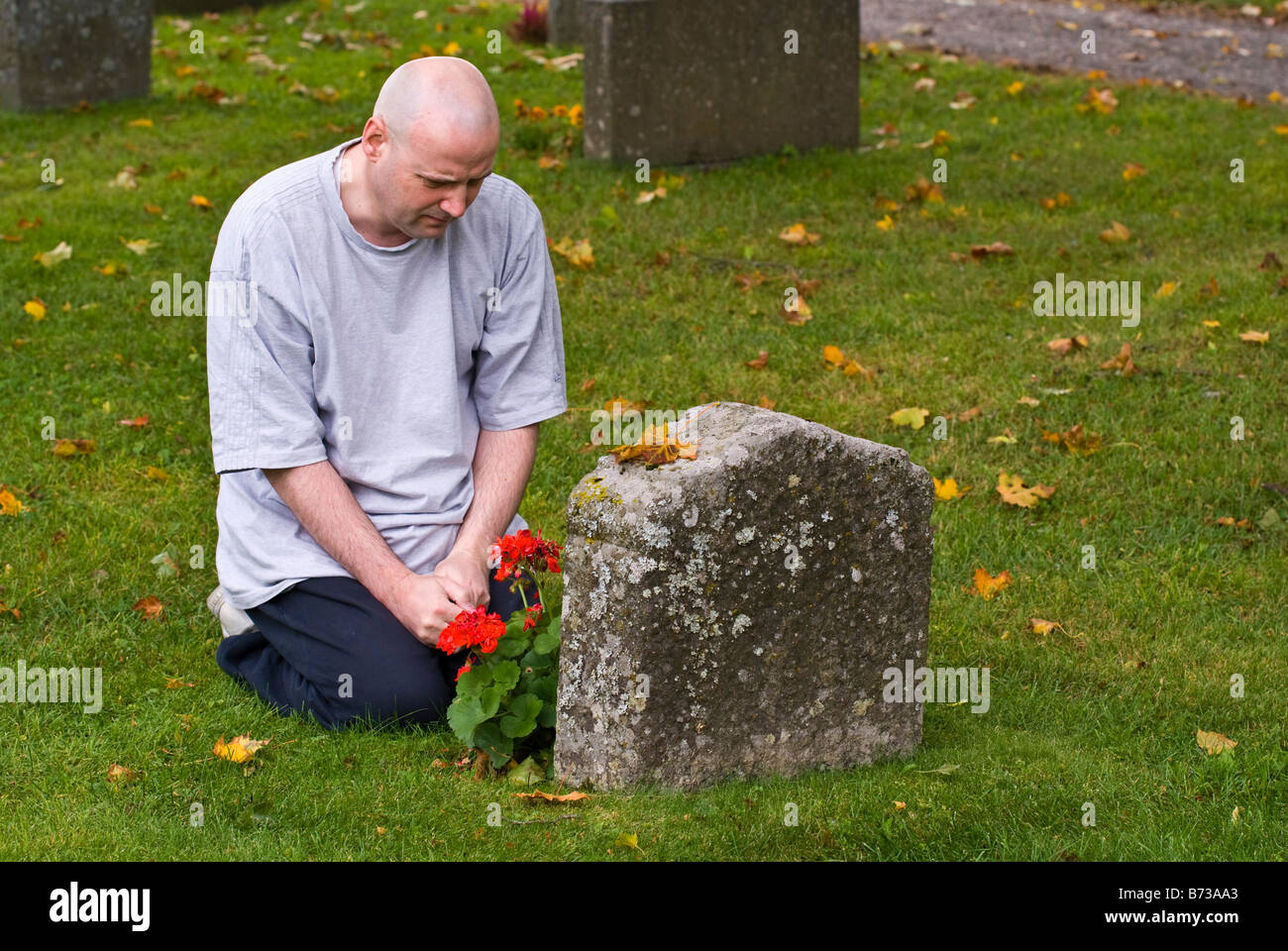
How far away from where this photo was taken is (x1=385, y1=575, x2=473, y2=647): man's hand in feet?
10.5

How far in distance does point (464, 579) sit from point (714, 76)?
5142mm

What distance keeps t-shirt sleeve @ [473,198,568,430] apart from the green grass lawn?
840 millimetres

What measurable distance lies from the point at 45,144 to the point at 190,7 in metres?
4.93

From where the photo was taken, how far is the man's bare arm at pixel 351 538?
3.24m

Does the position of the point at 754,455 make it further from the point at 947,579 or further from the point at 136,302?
the point at 136,302

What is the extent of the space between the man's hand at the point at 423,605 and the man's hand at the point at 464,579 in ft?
0.05

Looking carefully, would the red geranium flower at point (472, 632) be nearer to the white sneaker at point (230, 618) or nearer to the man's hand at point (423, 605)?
the man's hand at point (423, 605)

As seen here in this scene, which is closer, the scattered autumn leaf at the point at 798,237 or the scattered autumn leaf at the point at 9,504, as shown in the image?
the scattered autumn leaf at the point at 9,504

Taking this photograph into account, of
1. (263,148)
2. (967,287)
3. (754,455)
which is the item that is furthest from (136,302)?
(754,455)

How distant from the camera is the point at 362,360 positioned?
3365 mm

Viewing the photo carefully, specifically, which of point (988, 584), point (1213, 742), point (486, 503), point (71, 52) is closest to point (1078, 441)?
point (988, 584)

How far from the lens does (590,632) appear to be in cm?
293

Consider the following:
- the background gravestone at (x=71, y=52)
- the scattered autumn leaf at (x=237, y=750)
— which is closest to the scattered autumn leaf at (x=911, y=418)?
the scattered autumn leaf at (x=237, y=750)

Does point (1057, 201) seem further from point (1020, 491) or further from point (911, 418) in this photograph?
point (1020, 491)
